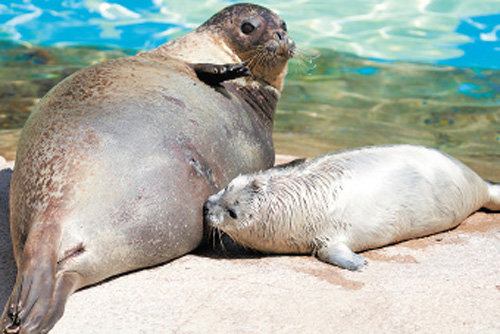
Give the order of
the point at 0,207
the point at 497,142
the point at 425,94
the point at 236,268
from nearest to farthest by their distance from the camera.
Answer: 1. the point at 236,268
2. the point at 0,207
3. the point at 497,142
4. the point at 425,94

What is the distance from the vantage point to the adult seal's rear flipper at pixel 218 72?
4.09 metres

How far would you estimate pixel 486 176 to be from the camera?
19.2 ft

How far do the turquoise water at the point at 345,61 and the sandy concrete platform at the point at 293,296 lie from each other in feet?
8.13

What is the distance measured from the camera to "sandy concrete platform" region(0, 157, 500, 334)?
2.40 meters

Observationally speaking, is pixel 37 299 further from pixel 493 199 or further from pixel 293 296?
pixel 493 199

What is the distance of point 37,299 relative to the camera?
2355 millimetres

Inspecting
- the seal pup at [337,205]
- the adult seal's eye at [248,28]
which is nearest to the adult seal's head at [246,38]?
the adult seal's eye at [248,28]

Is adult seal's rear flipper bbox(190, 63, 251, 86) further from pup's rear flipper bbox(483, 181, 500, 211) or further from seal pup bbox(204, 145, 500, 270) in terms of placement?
pup's rear flipper bbox(483, 181, 500, 211)

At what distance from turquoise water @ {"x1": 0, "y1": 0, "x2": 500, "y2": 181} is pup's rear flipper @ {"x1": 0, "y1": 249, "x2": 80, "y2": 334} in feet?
10.6

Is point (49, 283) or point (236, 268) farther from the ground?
point (49, 283)

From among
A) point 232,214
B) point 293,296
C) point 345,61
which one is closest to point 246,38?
point 232,214

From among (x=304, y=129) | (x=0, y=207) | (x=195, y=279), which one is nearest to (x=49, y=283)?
(x=195, y=279)

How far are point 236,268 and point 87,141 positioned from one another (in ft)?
3.27

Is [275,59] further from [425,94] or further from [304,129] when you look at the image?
[425,94]
